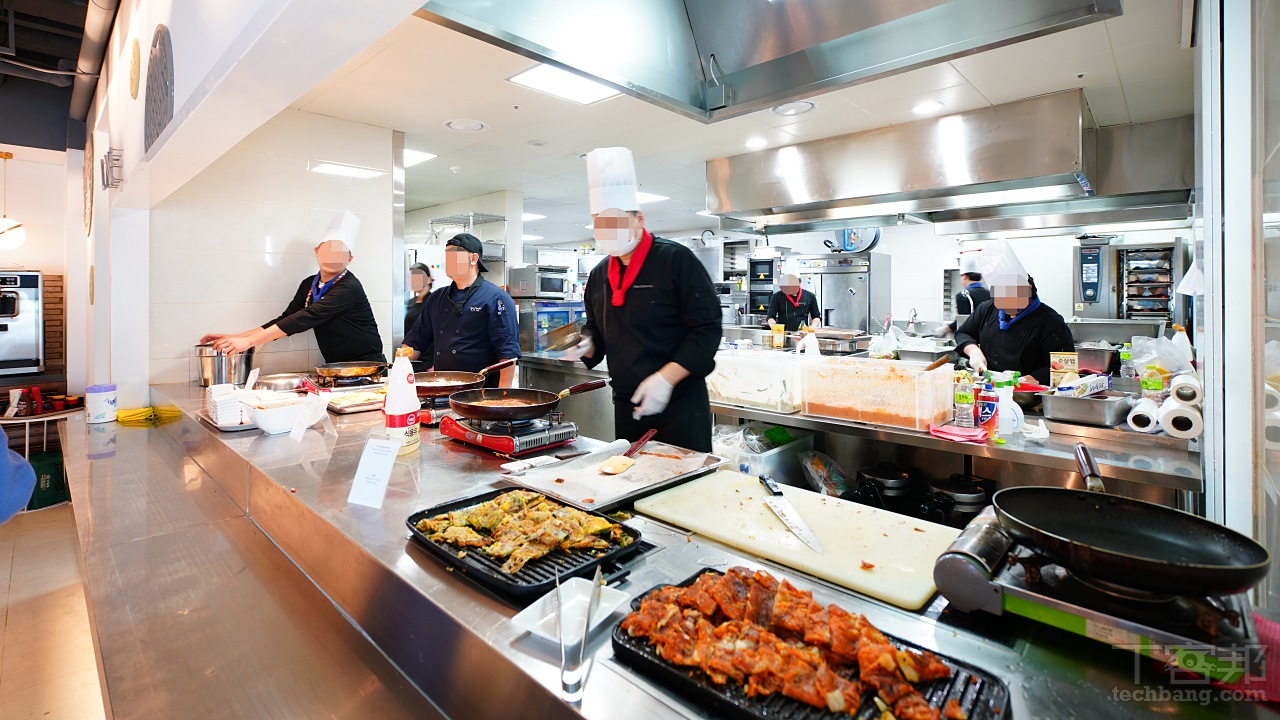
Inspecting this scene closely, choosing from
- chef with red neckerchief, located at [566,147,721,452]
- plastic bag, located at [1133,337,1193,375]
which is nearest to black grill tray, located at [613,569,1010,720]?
chef with red neckerchief, located at [566,147,721,452]

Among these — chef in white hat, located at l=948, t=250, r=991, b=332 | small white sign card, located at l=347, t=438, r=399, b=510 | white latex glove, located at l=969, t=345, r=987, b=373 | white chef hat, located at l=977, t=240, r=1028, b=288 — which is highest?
chef in white hat, located at l=948, t=250, r=991, b=332

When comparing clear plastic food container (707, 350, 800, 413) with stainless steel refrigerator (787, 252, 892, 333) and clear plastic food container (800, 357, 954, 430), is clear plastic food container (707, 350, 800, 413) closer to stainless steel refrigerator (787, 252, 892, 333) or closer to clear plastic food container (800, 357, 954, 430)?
clear plastic food container (800, 357, 954, 430)

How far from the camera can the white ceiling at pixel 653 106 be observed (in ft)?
11.3

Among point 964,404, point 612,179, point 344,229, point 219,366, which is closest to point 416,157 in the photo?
point 344,229

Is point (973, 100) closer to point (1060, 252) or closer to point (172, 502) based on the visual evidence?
point (1060, 252)

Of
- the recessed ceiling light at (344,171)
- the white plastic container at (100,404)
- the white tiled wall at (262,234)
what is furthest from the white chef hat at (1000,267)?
the white plastic container at (100,404)

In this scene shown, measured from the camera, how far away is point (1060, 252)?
25.8 ft

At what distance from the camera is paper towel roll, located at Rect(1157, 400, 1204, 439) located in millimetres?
2209

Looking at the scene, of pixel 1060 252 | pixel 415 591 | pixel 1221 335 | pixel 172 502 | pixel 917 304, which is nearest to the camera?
pixel 415 591

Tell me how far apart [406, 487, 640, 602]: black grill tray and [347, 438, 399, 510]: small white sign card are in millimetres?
264

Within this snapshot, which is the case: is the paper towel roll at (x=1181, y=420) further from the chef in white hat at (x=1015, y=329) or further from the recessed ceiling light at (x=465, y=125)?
the recessed ceiling light at (x=465, y=125)

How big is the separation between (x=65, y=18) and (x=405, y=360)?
187 inches

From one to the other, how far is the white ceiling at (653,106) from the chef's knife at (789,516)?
2914 mm


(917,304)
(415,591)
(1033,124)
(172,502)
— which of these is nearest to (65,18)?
(172,502)
